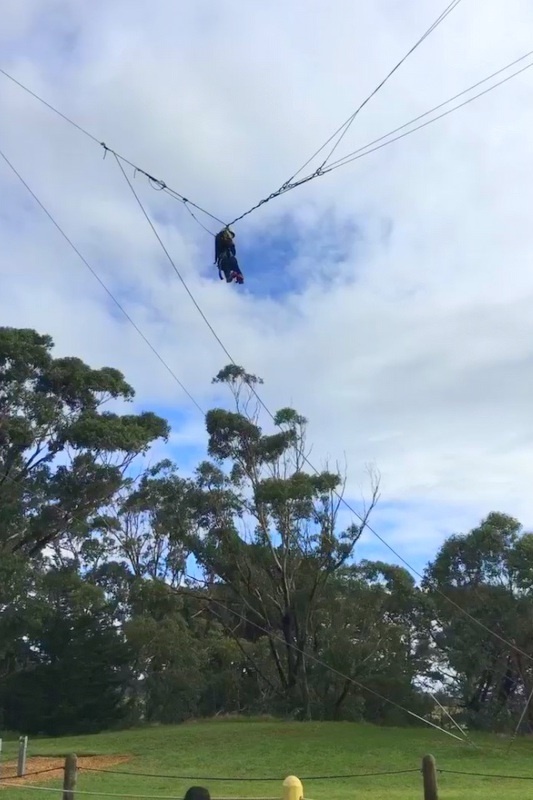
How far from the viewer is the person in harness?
35.2 feet

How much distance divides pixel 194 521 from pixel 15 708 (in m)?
10.9

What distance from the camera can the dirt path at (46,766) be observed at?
55.2 feet

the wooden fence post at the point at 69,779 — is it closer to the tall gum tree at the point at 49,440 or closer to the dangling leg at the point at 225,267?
the dangling leg at the point at 225,267

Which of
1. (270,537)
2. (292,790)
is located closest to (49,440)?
(270,537)

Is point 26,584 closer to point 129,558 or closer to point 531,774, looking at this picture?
point 129,558

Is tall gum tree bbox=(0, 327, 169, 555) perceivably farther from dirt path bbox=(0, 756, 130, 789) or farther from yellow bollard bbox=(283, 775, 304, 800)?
yellow bollard bbox=(283, 775, 304, 800)

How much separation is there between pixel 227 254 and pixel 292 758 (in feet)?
44.4

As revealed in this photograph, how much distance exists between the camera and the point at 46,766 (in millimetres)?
18969

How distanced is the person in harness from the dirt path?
11.0 metres

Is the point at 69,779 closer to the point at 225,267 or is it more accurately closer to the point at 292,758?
the point at 225,267

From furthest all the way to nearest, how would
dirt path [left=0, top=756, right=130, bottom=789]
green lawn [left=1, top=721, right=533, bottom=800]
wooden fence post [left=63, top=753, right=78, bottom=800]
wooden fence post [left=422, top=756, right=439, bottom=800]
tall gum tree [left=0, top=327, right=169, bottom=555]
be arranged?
tall gum tree [left=0, top=327, right=169, bottom=555] < dirt path [left=0, top=756, right=130, bottom=789] < green lawn [left=1, top=721, right=533, bottom=800] < wooden fence post [left=63, top=753, right=78, bottom=800] < wooden fence post [left=422, top=756, right=439, bottom=800]

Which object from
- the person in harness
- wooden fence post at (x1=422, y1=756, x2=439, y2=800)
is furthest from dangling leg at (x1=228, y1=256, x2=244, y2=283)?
wooden fence post at (x1=422, y1=756, x2=439, y2=800)

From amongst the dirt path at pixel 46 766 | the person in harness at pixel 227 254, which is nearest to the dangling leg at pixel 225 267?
the person in harness at pixel 227 254

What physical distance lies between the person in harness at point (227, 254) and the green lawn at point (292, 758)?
24.2 ft
